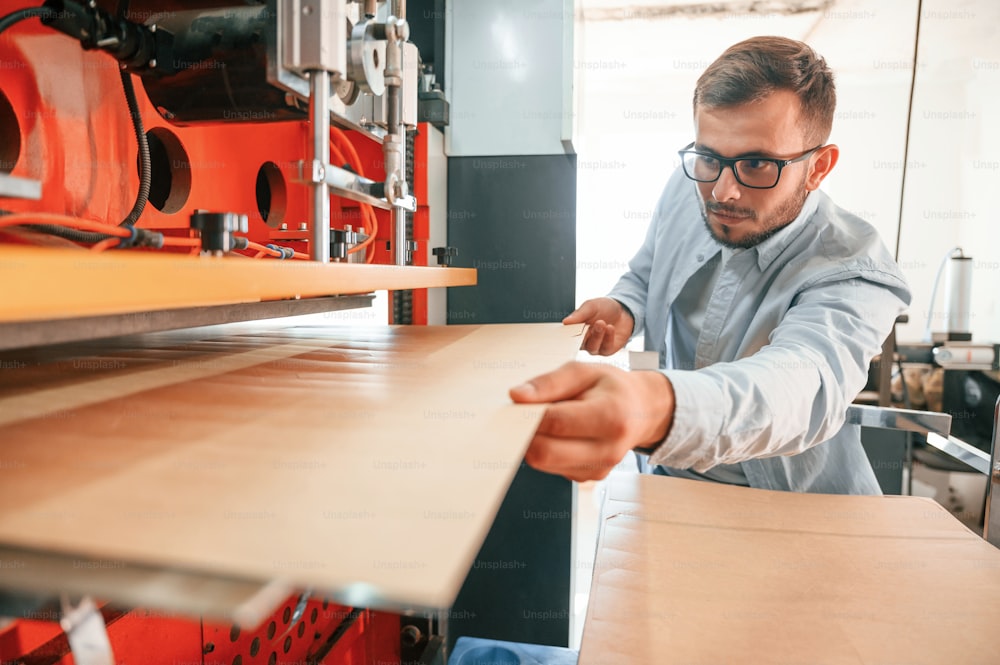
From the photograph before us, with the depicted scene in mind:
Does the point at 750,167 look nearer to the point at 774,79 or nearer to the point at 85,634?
the point at 774,79

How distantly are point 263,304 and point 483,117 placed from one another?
1.32m

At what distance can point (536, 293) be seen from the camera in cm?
215

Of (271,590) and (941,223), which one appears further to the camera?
(941,223)

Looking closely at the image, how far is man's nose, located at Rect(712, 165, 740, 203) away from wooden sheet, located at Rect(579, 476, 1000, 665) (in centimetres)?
70

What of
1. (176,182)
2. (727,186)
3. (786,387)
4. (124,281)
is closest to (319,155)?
(176,182)

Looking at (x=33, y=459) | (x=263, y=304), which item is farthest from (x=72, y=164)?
(x=33, y=459)

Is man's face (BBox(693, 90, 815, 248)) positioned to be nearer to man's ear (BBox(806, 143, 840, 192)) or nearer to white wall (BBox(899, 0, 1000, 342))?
man's ear (BBox(806, 143, 840, 192))

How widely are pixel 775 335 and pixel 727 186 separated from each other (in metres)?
0.43

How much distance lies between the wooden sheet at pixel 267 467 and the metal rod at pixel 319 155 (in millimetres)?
192

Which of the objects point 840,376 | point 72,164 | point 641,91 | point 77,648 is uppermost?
point 641,91

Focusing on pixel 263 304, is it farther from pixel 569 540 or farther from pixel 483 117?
pixel 569 540

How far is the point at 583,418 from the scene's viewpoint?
2.09 feet

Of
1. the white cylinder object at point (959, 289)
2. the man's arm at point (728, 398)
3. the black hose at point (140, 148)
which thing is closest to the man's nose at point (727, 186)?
the man's arm at point (728, 398)

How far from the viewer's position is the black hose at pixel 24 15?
662 millimetres
